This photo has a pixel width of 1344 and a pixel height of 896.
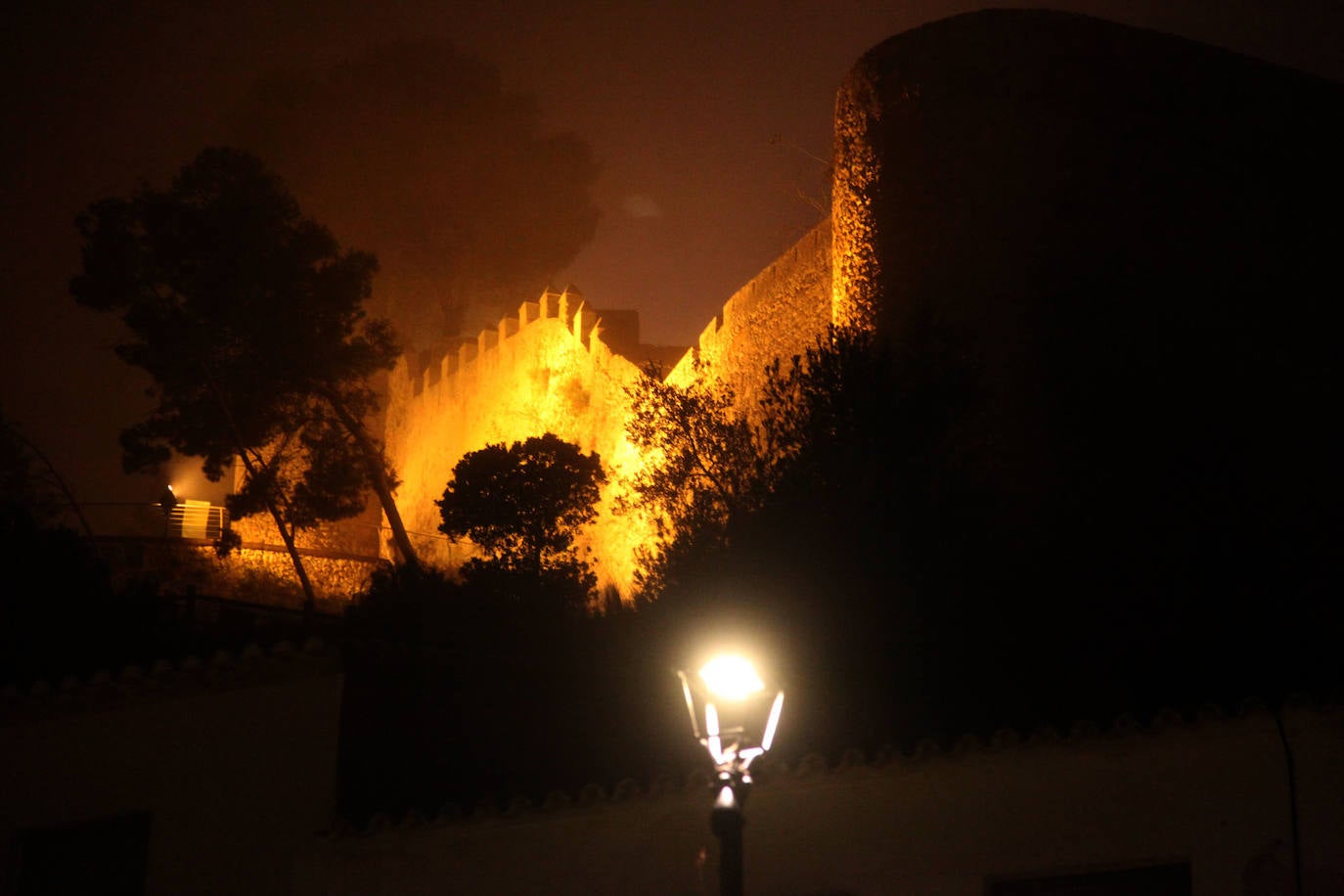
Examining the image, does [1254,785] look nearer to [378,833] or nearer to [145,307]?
[378,833]

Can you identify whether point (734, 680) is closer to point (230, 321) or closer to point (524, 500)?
point (524, 500)

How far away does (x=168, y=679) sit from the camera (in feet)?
30.1

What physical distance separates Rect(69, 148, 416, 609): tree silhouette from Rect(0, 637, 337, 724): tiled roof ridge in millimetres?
11685

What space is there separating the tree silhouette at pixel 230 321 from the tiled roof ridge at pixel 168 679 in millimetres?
11685

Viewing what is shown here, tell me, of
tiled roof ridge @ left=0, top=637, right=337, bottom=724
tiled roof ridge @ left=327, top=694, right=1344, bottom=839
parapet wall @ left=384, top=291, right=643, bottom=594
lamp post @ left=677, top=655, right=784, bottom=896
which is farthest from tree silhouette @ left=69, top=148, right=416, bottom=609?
lamp post @ left=677, top=655, right=784, bottom=896

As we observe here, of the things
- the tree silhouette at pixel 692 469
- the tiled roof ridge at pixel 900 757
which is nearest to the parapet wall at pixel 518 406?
the tree silhouette at pixel 692 469

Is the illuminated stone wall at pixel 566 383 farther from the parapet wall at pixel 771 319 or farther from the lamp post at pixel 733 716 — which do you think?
the lamp post at pixel 733 716

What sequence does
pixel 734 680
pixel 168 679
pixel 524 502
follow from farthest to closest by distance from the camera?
1. pixel 524 502
2. pixel 168 679
3. pixel 734 680

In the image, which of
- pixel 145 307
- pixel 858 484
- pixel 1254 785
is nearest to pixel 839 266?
pixel 858 484

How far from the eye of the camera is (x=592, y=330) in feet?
71.9

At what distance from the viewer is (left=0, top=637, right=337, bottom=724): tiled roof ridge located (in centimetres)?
912

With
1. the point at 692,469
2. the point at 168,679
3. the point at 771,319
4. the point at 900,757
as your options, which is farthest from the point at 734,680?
the point at 771,319

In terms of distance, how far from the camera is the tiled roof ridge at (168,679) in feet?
29.9

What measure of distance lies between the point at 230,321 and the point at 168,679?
12936 millimetres
